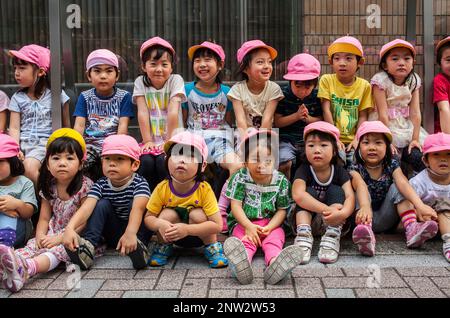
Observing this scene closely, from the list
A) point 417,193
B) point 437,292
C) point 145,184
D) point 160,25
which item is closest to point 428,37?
point 417,193

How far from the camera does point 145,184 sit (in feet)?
11.8

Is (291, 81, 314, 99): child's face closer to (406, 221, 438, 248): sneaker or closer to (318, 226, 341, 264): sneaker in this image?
(318, 226, 341, 264): sneaker

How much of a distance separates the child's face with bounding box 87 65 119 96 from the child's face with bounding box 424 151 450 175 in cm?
265

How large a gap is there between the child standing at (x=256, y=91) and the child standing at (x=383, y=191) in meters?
0.83

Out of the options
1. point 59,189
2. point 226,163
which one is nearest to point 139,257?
point 59,189

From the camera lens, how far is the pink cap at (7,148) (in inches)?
142

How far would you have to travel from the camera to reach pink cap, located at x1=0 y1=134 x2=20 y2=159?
11.9ft

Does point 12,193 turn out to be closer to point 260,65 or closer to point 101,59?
point 101,59

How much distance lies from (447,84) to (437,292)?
7.58ft

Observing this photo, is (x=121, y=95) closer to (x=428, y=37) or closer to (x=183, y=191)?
(x=183, y=191)

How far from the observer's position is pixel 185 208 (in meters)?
3.44

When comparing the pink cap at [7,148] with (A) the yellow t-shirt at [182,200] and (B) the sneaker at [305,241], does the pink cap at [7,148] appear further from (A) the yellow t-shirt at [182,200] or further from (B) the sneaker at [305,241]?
(B) the sneaker at [305,241]

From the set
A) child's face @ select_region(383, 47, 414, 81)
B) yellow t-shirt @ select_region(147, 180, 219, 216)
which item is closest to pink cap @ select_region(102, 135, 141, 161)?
yellow t-shirt @ select_region(147, 180, 219, 216)

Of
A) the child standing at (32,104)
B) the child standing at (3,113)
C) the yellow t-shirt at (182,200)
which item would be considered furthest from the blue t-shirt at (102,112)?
the yellow t-shirt at (182,200)
